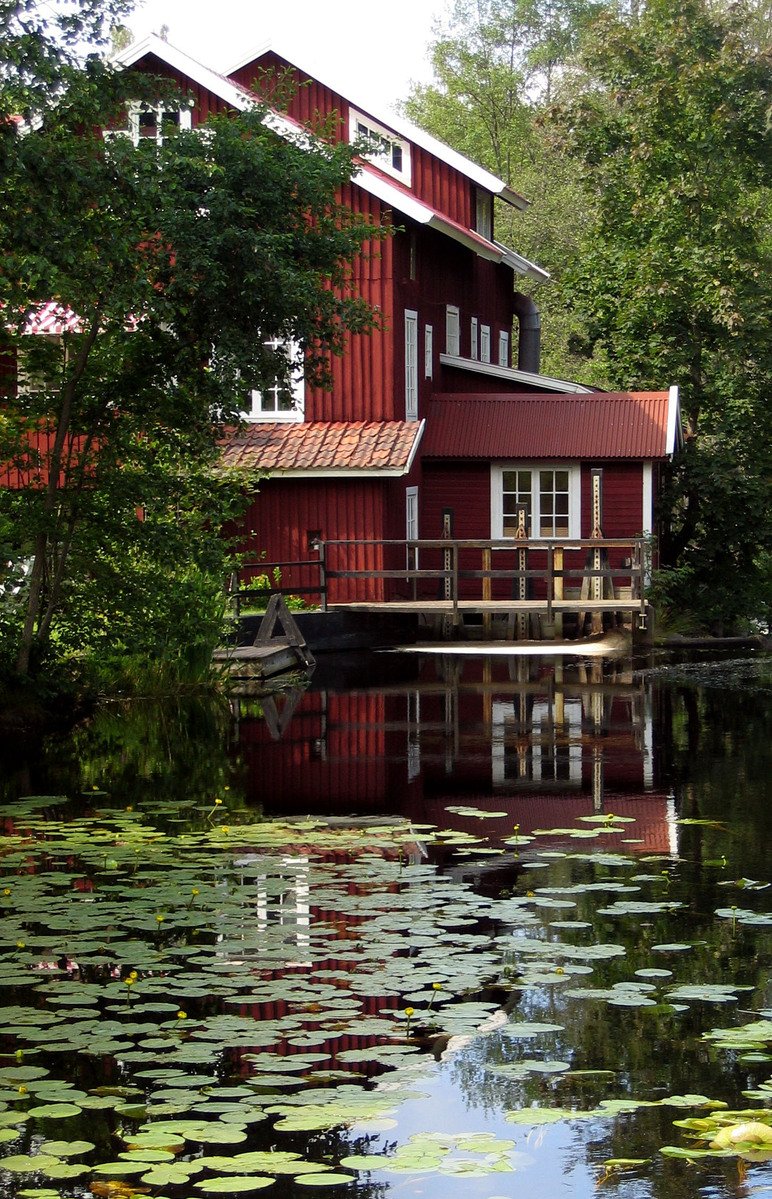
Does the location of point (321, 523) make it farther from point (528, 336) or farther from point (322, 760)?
point (528, 336)

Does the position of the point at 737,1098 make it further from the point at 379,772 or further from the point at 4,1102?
the point at 379,772

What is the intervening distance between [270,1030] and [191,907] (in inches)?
A: 92.7

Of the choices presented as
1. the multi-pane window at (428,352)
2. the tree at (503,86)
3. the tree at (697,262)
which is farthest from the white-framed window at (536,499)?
the tree at (503,86)

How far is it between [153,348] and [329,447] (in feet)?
38.8

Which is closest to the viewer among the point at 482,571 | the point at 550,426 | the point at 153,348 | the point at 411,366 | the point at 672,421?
the point at 153,348

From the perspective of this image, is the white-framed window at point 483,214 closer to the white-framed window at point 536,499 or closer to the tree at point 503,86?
the white-framed window at point 536,499

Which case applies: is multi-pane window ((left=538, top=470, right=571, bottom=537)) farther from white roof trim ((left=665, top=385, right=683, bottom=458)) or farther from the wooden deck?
white roof trim ((left=665, top=385, right=683, bottom=458))

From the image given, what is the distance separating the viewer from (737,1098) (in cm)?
647

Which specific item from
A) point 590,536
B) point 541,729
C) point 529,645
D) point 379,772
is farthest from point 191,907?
point 590,536

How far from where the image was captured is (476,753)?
16.6 m

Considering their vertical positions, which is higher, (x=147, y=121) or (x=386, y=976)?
(x=147, y=121)

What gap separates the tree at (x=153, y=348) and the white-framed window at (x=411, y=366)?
10.9 m

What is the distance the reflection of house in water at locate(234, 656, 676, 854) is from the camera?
13.4 meters

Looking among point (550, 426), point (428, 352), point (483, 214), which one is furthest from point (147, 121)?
point (483, 214)
